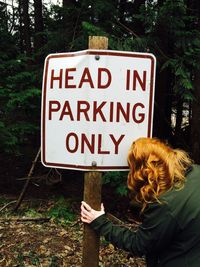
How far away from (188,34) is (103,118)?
3649mm

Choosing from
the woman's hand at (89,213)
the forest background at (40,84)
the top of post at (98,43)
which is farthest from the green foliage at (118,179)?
the top of post at (98,43)

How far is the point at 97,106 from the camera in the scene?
7.84 ft

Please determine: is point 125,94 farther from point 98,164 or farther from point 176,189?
point 176,189

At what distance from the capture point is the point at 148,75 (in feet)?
8.09

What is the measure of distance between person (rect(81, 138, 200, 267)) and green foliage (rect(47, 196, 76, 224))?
165 inches

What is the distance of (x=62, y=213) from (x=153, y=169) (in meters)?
4.70

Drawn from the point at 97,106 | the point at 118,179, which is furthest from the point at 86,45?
the point at 97,106

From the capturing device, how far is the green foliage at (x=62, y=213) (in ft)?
21.2

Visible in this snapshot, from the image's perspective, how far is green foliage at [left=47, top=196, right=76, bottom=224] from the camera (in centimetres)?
645

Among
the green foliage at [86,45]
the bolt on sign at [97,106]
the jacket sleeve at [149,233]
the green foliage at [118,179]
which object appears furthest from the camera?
the green foliage at [118,179]

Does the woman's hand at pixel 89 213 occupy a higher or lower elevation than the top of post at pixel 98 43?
lower

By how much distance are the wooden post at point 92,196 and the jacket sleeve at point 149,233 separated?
15 cm

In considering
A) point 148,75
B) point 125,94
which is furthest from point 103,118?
point 148,75

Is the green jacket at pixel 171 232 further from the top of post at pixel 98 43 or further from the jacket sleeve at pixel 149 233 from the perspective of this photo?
the top of post at pixel 98 43
